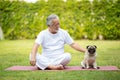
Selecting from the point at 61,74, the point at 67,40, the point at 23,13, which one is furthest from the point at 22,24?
the point at 61,74

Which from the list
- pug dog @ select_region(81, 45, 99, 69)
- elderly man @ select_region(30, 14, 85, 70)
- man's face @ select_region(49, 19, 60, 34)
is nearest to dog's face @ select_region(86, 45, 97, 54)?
pug dog @ select_region(81, 45, 99, 69)

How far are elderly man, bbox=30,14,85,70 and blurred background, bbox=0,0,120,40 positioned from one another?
43.2 feet

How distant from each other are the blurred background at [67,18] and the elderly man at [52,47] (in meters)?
13.2

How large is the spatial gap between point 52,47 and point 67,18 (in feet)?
44.4

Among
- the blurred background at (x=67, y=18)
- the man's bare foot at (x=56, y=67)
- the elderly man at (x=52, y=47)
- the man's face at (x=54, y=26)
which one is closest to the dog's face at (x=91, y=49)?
the elderly man at (x=52, y=47)

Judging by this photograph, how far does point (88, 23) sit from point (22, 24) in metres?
4.01

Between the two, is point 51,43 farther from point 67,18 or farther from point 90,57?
point 67,18

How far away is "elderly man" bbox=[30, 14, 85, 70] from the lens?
9422 millimetres

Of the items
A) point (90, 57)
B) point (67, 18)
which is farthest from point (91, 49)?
point (67, 18)

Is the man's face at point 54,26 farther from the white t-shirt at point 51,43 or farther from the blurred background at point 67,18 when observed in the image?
the blurred background at point 67,18

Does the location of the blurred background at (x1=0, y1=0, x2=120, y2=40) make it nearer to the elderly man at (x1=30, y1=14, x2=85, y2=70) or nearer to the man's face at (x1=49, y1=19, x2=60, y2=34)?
the elderly man at (x1=30, y1=14, x2=85, y2=70)

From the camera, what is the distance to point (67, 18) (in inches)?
911

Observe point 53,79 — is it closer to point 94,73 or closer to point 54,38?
point 94,73

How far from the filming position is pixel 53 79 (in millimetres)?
7711
